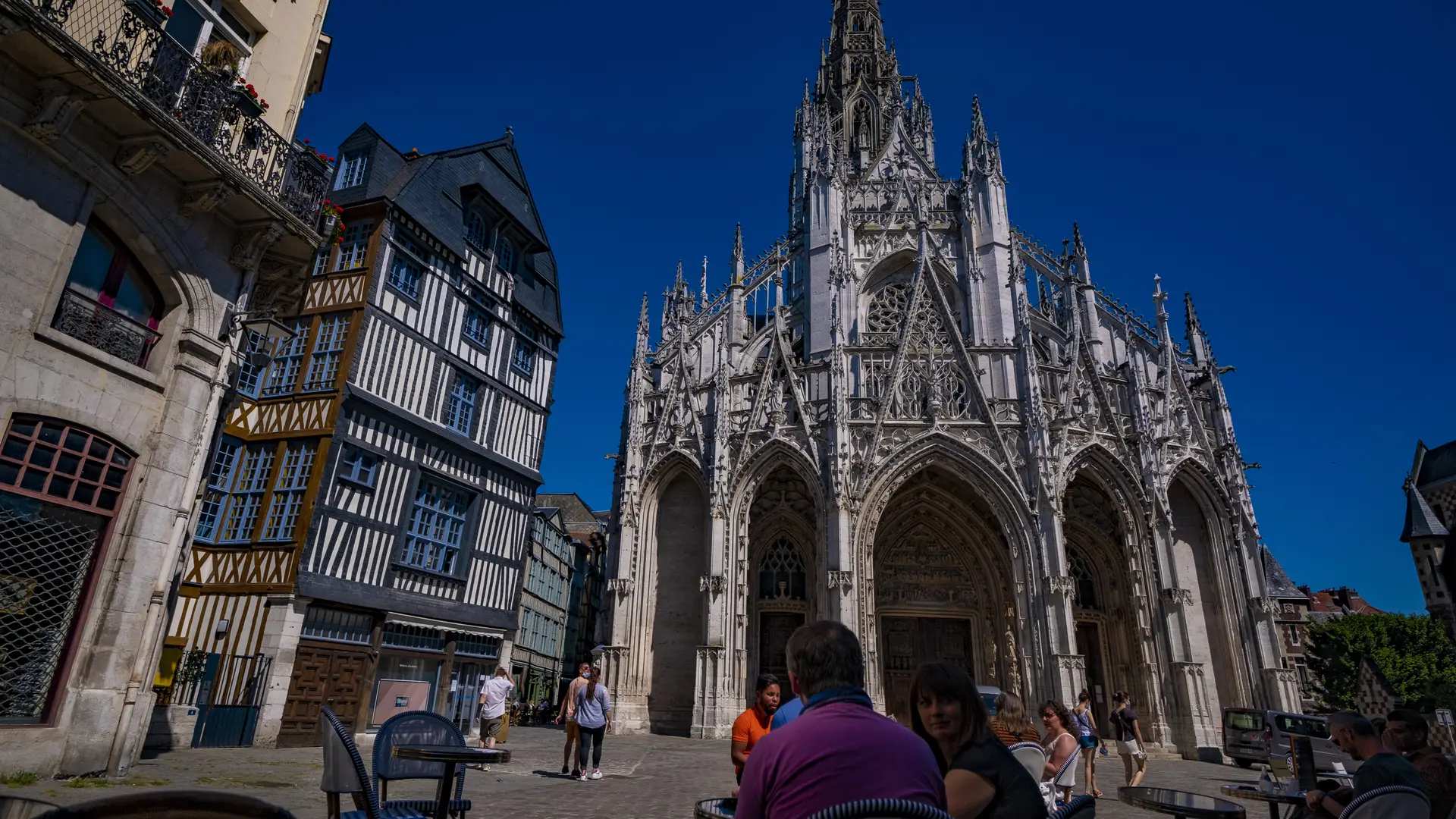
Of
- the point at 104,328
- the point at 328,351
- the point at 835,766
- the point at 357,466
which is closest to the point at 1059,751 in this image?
the point at 835,766

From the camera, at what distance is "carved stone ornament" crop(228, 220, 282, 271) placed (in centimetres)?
914

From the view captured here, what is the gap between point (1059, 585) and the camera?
18.5m

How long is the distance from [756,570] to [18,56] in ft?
62.3

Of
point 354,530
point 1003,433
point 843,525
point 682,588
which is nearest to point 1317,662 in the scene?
point 1003,433

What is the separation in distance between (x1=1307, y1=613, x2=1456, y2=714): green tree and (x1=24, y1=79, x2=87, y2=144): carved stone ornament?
37909 millimetres

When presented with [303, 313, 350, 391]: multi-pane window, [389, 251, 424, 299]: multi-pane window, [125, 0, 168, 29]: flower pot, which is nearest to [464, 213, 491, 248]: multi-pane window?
[389, 251, 424, 299]: multi-pane window

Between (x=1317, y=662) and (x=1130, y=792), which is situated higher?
(x=1317, y=662)

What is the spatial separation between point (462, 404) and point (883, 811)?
1703 centimetres

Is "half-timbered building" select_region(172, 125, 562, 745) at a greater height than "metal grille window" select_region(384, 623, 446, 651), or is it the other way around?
"half-timbered building" select_region(172, 125, 562, 745)

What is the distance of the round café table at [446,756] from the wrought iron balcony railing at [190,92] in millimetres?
7012

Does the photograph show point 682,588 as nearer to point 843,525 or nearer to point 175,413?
point 843,525

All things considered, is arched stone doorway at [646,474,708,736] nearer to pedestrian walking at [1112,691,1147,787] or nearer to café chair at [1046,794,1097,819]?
pedestrian walking at [1112,691,1147,787]

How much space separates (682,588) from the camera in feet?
70.8

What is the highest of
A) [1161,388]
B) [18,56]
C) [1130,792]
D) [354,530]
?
[1161,388]
